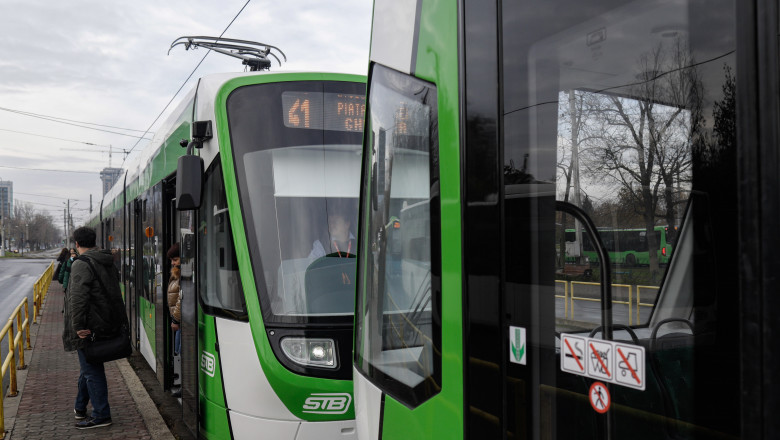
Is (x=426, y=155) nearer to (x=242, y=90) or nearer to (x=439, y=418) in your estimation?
(x=439, y=418)

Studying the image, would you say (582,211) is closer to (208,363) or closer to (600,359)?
(600,359)

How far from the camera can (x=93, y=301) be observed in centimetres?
634

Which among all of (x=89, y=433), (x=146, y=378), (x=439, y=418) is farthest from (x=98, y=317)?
(x=439, y=418)

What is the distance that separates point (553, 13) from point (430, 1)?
0.58 m

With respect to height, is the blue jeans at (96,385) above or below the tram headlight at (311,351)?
below

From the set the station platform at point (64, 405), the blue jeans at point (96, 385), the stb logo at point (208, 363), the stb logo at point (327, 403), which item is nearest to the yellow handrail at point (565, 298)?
the stb logo at point (327, 403)

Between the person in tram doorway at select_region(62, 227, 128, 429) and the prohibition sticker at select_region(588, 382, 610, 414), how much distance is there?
5.53 meters

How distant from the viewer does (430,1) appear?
2.23 m

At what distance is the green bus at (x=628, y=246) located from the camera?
1.49m

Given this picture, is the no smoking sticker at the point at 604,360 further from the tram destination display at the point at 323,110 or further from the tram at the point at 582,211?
the tram destination display at the point at 323,110

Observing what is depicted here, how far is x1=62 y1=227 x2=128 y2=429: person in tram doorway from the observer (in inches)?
245

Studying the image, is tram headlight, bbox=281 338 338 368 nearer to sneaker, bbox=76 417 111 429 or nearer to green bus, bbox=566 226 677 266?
green bus, bbox=566 226 677 266

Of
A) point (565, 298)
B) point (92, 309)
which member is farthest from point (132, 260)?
point (565, 298)

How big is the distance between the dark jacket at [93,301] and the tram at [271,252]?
4.08 ft
